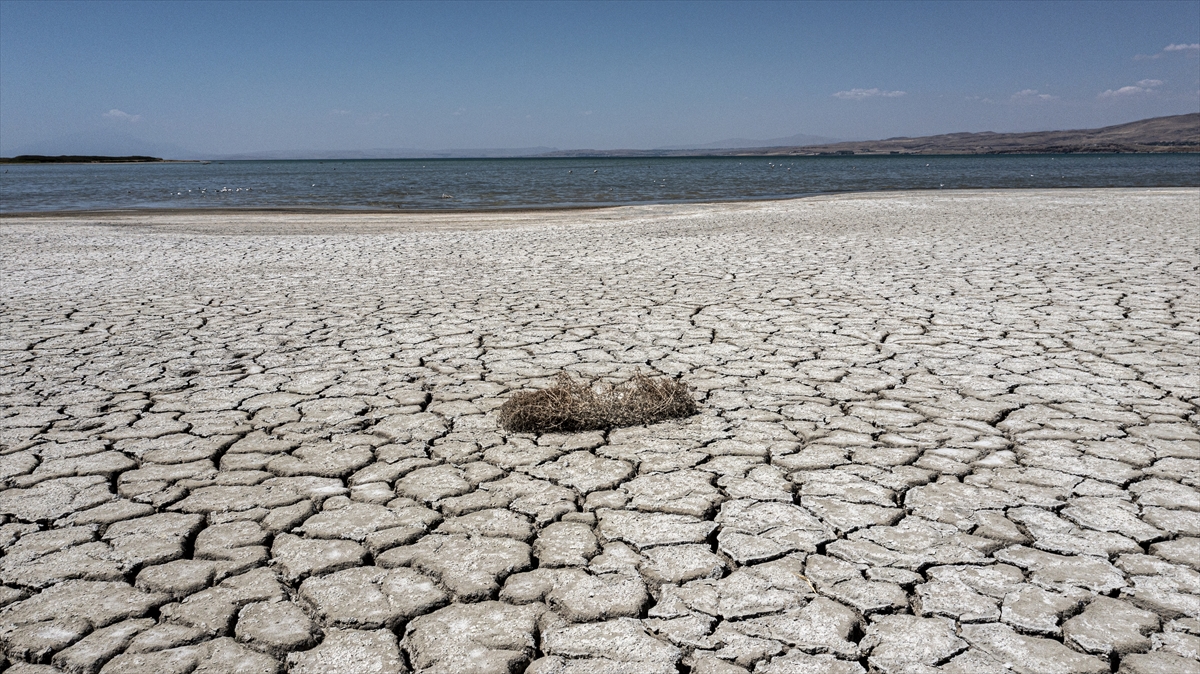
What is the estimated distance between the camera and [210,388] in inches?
163

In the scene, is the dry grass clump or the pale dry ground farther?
the dry grass clump

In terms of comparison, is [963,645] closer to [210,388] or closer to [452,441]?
[452,441]

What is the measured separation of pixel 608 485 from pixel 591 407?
0.67 meters

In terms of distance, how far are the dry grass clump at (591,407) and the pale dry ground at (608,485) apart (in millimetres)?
90

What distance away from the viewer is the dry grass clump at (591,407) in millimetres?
3465

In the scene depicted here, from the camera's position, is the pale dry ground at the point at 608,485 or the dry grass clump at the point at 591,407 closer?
the pale dry ground at the point at 608,485

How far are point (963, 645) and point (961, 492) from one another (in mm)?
967

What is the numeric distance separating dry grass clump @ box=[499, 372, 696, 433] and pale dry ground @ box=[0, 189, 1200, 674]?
0.09 m

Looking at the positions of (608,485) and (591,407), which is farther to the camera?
(591,407)

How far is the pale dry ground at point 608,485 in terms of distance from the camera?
203cm

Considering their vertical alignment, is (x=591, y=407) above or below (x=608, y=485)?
above

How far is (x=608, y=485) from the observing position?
2.93 meters

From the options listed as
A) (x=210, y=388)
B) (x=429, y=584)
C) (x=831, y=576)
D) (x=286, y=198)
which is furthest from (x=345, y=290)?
(x=286, y=198)

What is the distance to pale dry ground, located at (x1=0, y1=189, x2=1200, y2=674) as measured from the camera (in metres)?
2.03
